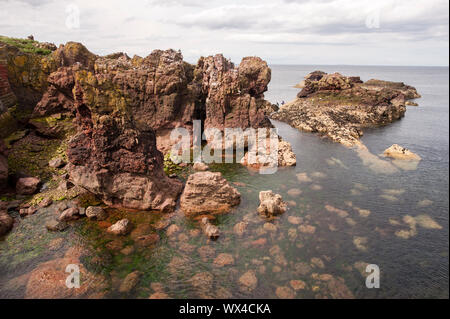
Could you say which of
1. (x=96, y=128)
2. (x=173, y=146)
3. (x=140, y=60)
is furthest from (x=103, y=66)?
(x=96, y=128)

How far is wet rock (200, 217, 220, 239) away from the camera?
2264 centimetres

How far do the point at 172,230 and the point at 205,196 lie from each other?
5.00 meters

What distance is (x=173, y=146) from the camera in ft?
140

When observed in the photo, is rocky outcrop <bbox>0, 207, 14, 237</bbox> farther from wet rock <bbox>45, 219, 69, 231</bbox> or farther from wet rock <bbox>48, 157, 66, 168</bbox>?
wet rock <bbox>48, 157, 66, 168</bbox>

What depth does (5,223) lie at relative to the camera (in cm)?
2283

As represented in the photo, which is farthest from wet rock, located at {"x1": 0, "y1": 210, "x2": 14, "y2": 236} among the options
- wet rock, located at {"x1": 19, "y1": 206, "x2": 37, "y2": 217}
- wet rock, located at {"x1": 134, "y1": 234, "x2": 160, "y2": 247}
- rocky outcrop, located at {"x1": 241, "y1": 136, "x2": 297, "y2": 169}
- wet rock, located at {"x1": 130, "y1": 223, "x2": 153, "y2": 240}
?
rocky outcrop, located at {"x1": 241, "y1": 136, "x2": 297, "y2": 169}

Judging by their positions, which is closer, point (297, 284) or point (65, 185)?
point (297, 284)

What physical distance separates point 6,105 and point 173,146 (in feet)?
77.0

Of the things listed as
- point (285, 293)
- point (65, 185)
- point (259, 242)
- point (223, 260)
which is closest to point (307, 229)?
point (259, 242)

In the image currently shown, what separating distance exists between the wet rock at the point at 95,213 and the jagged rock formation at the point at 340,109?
4374 cm

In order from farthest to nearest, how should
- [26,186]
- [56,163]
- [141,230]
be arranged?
[56,163] → [26,186] → [141,230]

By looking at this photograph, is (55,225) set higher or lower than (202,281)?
higher

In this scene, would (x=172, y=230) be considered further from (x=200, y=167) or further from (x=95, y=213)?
(x=200, y=167)
